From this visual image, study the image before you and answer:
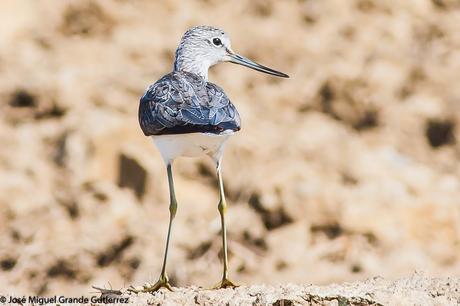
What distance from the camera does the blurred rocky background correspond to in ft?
29.9

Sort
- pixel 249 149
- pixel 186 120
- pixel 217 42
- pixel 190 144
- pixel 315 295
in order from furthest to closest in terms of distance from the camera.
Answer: pixel 249 149 < pixel 217 42 < pixel 190 144 < pixel 186 120 < pixel 315 295

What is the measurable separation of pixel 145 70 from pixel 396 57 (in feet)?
7.49

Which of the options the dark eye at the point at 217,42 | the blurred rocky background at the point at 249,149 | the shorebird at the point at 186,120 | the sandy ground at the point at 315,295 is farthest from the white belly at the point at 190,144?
the blurred rocky background at the point at 249,149

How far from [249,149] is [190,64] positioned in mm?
2354

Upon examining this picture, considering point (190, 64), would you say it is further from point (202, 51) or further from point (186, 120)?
point (186, 120)

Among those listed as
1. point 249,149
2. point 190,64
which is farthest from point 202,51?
point 249,149

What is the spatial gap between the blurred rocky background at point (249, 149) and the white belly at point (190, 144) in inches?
86.1

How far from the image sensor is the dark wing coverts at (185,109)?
657 centimetres

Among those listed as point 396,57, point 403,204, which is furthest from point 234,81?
point 403,204

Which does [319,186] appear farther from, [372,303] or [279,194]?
[372,303]

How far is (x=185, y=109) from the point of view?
6668 millimetres

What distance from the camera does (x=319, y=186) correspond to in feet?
31.1

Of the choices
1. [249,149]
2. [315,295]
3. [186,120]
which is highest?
[186,120]

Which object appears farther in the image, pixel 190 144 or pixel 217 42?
pixel 217 42
